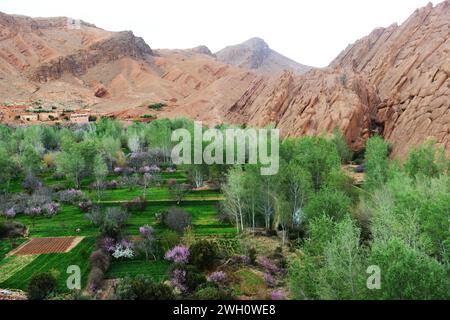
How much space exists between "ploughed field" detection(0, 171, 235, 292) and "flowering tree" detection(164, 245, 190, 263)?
1.63 ft

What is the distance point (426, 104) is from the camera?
57250 millimetres

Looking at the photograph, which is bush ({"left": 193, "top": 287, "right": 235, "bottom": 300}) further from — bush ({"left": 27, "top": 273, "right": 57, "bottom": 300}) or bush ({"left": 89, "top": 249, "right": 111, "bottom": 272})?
bush ({"left": 89, "top": 249, "right": 111, "bottom": 272})

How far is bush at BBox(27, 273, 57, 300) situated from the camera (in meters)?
19.6

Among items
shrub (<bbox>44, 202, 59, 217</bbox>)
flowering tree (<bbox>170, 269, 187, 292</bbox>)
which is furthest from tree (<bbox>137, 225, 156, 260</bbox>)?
shrub (<bbox>44, 202, 59, 217</bbox>)

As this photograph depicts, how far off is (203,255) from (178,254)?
1907 millimetres

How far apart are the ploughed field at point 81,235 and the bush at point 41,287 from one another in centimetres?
82

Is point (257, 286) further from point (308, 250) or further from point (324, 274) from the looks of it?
point (324, 274)

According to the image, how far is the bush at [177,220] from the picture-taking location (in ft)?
100

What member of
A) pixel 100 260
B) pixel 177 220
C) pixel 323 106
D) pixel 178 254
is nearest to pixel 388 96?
pixel 323 106

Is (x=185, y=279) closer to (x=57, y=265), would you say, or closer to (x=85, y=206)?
(x=57, y=265)

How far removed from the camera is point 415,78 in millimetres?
65938

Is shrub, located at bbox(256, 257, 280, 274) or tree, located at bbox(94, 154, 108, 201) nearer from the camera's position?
shrub, located at bbox(256, 257, 280, 274)

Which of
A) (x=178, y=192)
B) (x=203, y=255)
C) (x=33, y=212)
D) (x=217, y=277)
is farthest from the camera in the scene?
(x=178, y=192)
